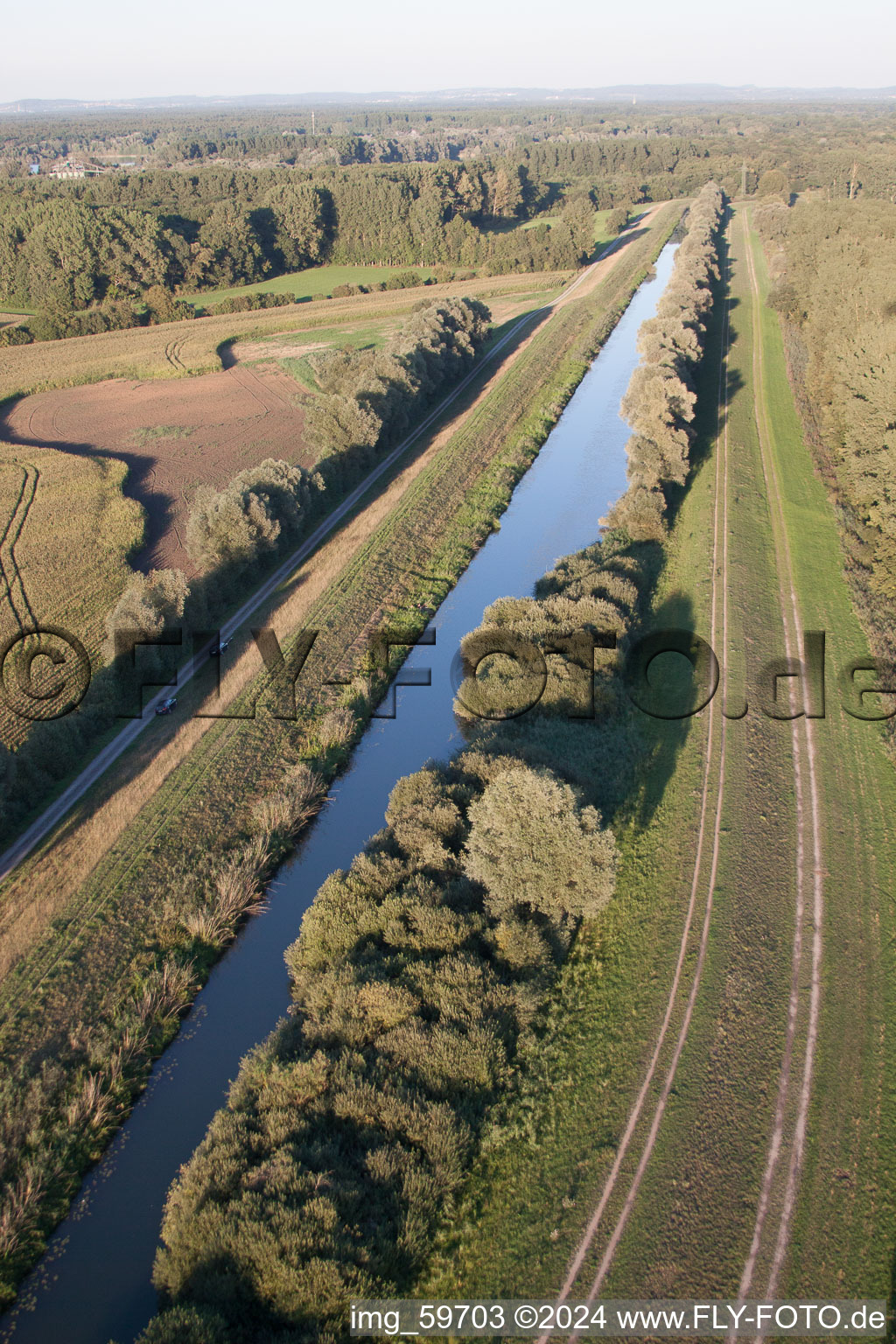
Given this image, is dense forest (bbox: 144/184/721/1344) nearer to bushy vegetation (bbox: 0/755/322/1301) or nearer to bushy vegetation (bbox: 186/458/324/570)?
bushy vegetation (bbox: 0/755/322/1301)

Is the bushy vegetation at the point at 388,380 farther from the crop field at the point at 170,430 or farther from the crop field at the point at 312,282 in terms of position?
the crop field at the point at 312,282

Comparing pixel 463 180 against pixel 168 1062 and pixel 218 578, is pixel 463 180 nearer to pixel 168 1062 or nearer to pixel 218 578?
pixel 218 578

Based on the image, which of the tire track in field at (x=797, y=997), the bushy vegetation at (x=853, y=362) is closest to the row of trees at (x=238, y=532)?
the tire track in field at (x=797, y=997)

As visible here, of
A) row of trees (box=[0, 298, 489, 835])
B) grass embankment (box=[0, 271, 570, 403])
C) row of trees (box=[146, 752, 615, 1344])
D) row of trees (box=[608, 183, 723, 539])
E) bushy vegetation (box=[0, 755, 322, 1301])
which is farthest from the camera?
grass embankment (box=[0, 271, 570, 403])

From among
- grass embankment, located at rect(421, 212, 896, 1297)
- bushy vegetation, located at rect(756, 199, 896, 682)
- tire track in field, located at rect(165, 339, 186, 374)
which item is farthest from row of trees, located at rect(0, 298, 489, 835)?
bushy vegetation, located at rect(756, 199, 896, 682)

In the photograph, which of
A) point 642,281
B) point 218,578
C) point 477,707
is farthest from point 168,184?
point 477,707

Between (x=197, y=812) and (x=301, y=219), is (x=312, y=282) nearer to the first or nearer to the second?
(x=301, y=219)
